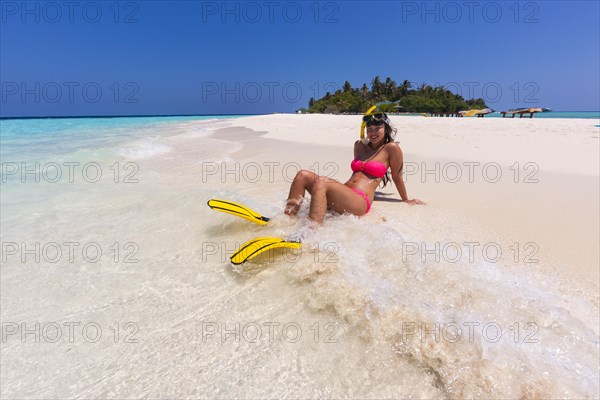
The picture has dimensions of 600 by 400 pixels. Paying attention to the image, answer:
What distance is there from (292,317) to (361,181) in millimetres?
2317

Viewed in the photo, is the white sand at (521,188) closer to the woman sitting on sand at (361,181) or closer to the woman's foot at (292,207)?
the woman sitting on sand at (361,181)

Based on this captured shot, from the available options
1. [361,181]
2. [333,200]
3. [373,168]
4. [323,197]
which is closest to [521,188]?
[373,168]

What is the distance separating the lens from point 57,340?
2.08 metres

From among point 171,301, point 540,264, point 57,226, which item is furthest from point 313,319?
point 57,226

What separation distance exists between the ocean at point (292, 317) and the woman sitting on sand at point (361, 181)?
0.24 metres

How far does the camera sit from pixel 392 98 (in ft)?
235

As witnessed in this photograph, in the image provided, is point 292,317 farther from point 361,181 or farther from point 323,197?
point 361,181

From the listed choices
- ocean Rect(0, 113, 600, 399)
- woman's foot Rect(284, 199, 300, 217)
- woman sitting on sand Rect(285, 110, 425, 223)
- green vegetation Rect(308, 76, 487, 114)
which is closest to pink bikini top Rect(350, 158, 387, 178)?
woman sitting on sand Rect(285, 110, 425, 223)

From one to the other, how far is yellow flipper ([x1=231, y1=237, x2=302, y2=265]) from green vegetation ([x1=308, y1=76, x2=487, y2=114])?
6461 centimetres

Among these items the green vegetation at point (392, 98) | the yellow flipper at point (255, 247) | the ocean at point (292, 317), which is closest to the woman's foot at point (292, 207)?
the ocean at point (292, 317)

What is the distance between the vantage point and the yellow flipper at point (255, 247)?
8.58 feet

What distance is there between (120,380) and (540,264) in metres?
3.24

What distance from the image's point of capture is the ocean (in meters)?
1.66

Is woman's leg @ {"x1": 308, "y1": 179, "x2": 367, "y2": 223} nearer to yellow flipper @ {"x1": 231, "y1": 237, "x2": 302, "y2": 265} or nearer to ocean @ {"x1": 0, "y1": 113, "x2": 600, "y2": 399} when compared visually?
ocean @ {"x1": 0, "y1": 113, "x2": 600, "y2": 399}
